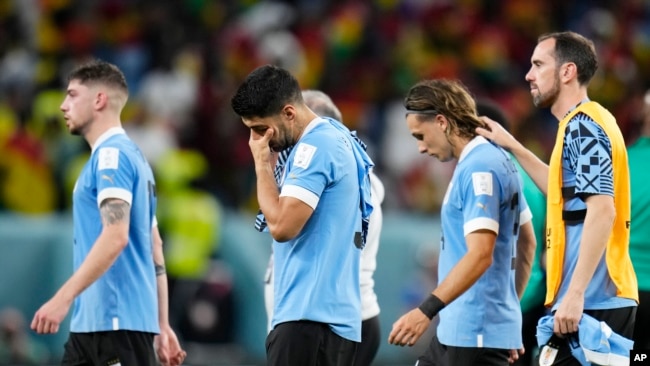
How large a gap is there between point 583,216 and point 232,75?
31.2 ft

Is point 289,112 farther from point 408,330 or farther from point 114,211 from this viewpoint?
point 114,211

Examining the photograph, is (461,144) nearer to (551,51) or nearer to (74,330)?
(551,51)

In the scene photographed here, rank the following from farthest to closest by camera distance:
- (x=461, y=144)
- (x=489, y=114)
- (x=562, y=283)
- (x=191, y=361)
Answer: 1. (x=191, y=361)
2. (x=489, y=114)
3. (x=461, y=144)
4. (x=562, y=283)

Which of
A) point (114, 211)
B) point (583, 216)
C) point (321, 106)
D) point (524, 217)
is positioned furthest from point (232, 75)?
point (583, 216)

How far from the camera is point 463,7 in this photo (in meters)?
16.8

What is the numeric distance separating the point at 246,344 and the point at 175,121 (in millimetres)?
3094

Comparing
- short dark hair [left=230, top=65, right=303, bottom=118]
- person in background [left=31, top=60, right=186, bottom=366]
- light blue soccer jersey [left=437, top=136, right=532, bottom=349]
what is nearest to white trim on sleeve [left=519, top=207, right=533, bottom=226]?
light blue soccer jersey [left=437, top=136, right=532, bottom=349]

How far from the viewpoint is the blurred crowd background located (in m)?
12.6

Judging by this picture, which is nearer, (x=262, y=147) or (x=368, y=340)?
(x=262, y=147)

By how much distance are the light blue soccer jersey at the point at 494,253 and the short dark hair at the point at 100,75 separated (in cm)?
198

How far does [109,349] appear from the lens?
20.7ft

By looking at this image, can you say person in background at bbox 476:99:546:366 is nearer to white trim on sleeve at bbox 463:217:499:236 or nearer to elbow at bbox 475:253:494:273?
white trim on sleeve at bbox 463:217:499:236

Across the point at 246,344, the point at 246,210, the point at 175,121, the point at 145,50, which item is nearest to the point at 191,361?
the point at 246,344

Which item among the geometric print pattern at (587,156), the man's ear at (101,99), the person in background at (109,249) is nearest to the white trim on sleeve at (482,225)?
the geometric print pattern at (587,156)
